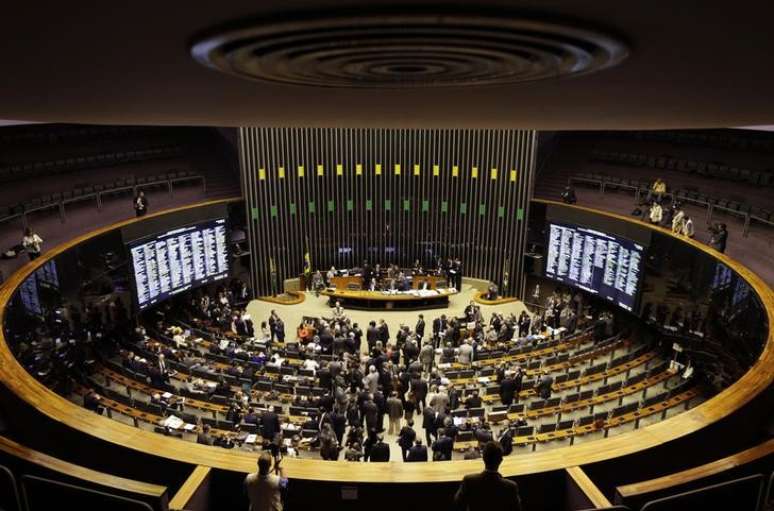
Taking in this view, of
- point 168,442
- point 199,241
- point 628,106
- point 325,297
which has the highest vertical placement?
point 628,106

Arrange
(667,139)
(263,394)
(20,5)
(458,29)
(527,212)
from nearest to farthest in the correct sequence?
(20,5)
(458,29)
(263,394)
(667,139)
(527,212)

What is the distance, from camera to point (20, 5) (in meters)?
1.05

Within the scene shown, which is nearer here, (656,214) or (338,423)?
(338,423)

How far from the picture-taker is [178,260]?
14727 millimetres

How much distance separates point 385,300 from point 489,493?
14333mm

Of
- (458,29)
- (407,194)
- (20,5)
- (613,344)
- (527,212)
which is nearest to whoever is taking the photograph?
(20,5)

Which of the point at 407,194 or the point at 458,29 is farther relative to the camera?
the point at 407,194

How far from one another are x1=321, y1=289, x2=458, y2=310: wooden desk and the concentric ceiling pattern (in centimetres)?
1527

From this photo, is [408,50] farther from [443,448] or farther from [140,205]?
[140,205]

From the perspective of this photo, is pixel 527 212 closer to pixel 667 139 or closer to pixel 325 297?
pixel 667 139

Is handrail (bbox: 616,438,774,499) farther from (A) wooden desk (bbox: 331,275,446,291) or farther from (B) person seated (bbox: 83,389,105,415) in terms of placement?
(A) wooden desk (bbox: 331,275,446,291)

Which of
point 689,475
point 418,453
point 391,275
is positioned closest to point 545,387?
point 418,453

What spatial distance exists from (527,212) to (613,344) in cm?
575

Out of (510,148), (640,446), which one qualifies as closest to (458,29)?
(640,446)
